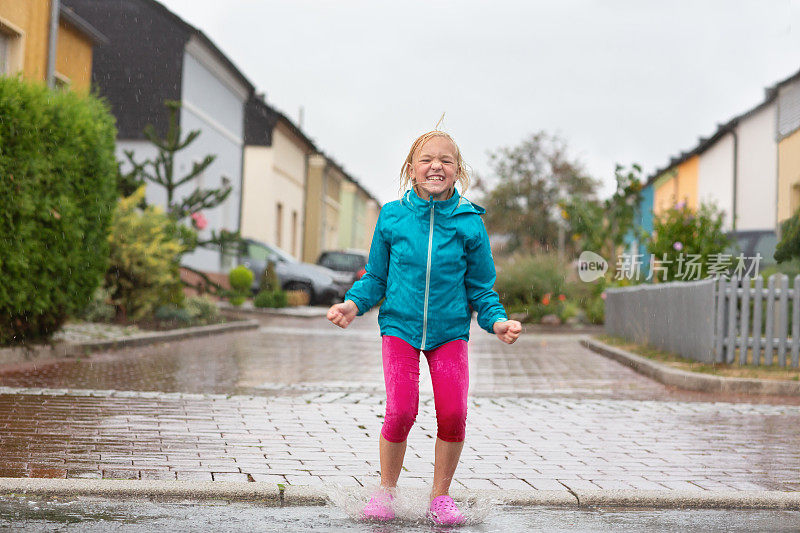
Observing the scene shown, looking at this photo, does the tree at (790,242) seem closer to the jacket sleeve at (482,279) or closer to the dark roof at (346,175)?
the jacket sleeve at (482,279)

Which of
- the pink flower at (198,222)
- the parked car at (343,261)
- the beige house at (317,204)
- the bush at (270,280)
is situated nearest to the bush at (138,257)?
the pink flower at (198,222)

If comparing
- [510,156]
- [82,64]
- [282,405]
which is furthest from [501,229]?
[282,405]

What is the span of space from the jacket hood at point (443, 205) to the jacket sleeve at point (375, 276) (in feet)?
0.42

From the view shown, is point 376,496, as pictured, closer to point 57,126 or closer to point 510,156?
point 57,126

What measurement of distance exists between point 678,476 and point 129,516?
293 centimetres

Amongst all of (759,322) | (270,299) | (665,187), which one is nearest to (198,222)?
(270,299)

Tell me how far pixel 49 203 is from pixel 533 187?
40335mm

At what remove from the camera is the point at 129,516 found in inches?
167

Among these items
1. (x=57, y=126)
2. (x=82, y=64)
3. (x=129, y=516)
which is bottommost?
(x=129, y=516)

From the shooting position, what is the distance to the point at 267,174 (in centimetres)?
3691

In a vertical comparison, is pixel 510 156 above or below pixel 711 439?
above

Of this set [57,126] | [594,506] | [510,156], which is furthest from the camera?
[510,156]

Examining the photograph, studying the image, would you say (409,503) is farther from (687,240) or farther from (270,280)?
(270,280)

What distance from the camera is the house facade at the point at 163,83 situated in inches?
1067
